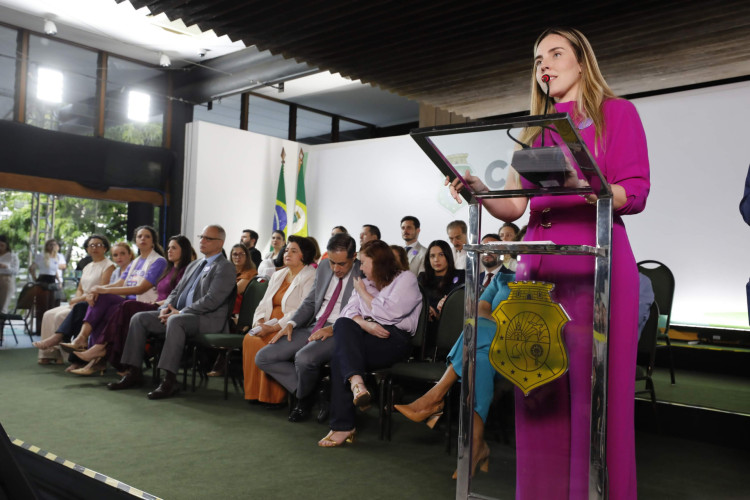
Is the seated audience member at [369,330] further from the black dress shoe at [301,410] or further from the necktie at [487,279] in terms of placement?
the necktie at [487,279]

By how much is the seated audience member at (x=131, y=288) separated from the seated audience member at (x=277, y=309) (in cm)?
146

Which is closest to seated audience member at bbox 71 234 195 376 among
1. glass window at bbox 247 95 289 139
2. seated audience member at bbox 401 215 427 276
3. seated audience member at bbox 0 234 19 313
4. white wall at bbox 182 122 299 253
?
seated audience member at bbox 401 215 427 276

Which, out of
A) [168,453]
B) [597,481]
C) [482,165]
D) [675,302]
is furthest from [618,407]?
[675,302]

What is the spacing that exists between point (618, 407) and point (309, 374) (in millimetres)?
2806

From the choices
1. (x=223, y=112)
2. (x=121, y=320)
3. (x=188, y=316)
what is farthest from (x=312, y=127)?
(x=188, y=316)

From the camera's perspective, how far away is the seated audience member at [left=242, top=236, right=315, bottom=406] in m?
4.38

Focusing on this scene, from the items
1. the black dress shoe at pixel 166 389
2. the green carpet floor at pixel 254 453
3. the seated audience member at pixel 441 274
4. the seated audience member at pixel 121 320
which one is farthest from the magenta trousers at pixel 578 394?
the seated audience member at pixel 121 320

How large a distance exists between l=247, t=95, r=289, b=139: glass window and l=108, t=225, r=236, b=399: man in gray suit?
18.7 feet

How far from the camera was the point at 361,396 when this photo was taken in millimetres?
3432

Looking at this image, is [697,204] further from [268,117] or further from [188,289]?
[268,117]

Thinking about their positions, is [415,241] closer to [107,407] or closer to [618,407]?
[107,407]

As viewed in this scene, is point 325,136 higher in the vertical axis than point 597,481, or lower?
higher

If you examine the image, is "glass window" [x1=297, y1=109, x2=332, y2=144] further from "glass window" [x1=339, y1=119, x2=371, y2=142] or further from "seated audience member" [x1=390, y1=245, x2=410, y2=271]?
"seated audience member" [x1=390, y1=245, x2=410, y2=271]

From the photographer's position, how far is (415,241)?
6750mm
